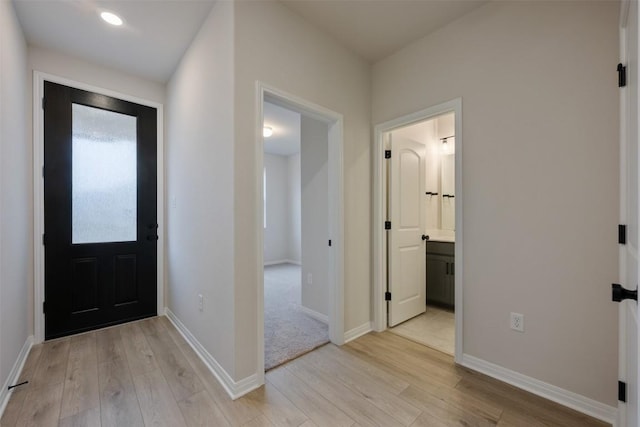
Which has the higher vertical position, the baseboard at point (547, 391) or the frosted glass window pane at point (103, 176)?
the frosted glass window pane at point (103, 176)

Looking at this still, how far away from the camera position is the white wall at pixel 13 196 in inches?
67.2

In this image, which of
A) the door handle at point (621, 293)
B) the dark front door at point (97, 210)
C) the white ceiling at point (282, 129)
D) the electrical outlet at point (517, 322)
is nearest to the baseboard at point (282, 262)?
the white ceiling at point (282, 129)

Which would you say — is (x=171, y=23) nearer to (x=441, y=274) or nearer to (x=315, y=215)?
(x=315, y=215)

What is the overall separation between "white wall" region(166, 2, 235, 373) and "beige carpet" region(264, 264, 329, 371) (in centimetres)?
52

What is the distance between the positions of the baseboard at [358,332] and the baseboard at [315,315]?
41 cm

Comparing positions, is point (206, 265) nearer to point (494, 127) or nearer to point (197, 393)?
point (197, 393)

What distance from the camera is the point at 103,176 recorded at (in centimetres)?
276

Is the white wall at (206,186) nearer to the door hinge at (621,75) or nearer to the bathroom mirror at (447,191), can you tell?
the door hinge at (621,75)

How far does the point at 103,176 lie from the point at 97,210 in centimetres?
36

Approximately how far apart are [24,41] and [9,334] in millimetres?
2372

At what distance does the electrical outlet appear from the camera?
5.98ft

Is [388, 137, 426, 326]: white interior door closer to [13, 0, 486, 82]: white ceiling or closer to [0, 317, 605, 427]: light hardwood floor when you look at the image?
[0, 317, 605, 427]: light hardwood floor

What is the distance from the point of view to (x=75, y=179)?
262cm

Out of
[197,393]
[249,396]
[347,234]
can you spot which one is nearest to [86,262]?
[197,393]
